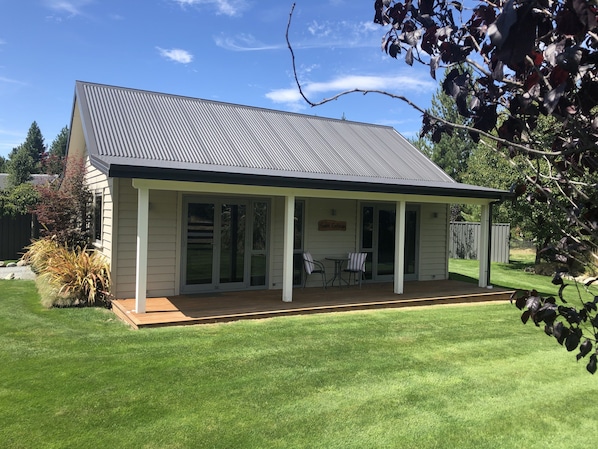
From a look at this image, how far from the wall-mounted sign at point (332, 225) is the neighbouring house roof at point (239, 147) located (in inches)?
47.7

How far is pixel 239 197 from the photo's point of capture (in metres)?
9.75

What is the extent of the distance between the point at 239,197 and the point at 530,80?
8578 millimetres

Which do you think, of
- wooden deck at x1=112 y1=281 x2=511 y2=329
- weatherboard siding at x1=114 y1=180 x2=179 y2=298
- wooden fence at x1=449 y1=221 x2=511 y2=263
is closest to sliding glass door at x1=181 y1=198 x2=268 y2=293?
weatherboard siding at x1=114 y1=180 x2=179 y2=298

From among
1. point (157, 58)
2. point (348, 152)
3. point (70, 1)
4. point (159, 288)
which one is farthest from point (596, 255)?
point (157, 58)

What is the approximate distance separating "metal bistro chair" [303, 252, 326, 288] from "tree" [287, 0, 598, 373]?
7.90 m

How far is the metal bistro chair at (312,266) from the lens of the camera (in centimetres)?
1003

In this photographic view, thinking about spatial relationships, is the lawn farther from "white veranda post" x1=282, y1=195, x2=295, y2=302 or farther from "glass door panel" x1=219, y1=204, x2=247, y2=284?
"glass door panel" x1=219, y1=204, x2=247, y2=284

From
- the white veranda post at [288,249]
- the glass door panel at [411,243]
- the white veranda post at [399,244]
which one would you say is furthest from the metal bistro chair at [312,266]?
→ the glass door panel at [411,243]

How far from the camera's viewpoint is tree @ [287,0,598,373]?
1.18 metres

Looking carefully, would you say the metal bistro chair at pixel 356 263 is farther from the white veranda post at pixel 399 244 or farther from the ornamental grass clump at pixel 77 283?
the ornamental grass clump at pixel 77 283

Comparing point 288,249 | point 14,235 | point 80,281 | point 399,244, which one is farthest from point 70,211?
point 399,244

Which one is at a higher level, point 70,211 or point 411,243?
point 70,211

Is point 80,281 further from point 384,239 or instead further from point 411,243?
point 411,243

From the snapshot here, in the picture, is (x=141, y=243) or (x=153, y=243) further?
(x=153, y=243)
